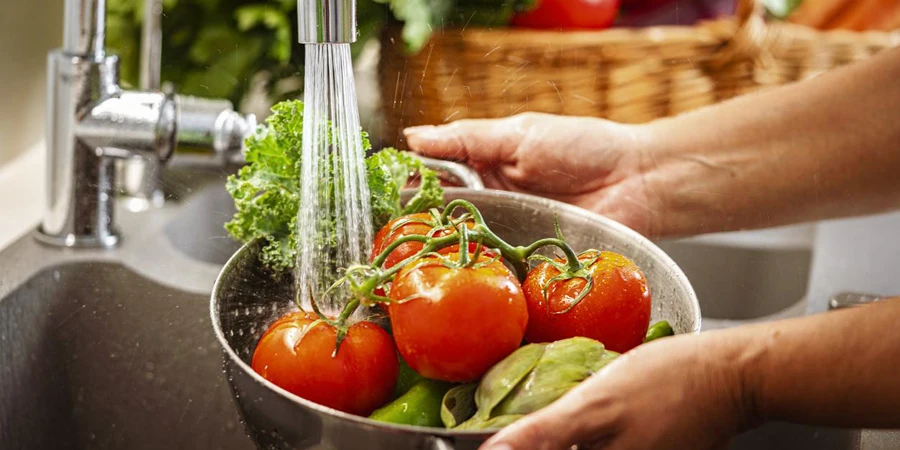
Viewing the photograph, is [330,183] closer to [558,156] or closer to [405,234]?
[405,234]

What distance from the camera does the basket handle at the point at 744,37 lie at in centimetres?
97

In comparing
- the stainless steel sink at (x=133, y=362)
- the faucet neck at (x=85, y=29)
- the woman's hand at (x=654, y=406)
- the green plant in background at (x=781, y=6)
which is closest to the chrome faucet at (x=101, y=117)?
the faucet neck at (x=85, y=29)

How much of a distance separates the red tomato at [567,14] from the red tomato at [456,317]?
0.60 meters

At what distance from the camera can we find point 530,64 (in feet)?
2.92

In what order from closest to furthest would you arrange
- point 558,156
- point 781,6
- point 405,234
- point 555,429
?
1. point 555,429
2. point 405,234
3. point 558,156
4. point 781,6

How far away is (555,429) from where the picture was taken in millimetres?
390

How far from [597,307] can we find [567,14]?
0.58 meters

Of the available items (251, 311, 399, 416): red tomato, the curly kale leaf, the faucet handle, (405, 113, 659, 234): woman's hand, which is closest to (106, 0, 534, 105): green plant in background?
the faucet handle

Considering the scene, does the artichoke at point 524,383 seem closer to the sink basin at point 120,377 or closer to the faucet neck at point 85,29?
the sink basin at point 120,377

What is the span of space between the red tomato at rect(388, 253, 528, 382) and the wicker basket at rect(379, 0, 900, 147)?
26 cm

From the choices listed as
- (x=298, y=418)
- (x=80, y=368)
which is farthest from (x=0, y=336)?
(x=298, y=418)

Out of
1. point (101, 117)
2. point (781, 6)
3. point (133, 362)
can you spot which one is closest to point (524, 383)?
point (133, 362)

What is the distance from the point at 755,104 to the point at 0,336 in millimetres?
624

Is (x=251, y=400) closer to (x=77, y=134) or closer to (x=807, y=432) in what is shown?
(x=807, y=432)
